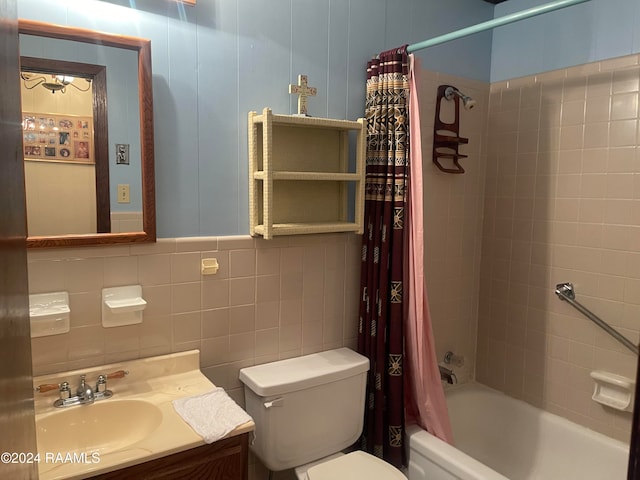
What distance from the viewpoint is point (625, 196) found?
203 centimetres

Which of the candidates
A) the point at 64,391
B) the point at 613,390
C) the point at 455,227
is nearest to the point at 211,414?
the point at 64,391

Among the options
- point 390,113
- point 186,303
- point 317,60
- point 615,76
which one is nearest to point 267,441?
point 186,303

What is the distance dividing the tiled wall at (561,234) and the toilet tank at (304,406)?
992 millimetres

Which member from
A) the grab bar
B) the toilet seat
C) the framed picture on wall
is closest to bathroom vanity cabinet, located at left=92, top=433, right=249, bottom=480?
the toilet seat

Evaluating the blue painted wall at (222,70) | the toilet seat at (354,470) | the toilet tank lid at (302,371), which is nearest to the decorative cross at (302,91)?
the blue painted wall at (222,70)

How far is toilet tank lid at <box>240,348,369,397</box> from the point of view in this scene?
173cm

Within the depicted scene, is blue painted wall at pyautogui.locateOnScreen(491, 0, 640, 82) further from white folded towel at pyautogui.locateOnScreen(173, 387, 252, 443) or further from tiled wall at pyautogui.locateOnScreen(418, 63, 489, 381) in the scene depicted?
white folded towel at pyautogui.locateOnScreen(173, 387, 252, 443)

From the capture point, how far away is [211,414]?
1438 mm

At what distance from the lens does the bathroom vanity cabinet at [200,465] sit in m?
1.25

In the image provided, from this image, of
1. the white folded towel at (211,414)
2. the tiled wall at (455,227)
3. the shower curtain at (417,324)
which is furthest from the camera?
the tiled wall at (455,227)

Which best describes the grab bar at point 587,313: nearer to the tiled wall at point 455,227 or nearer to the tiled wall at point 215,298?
the tiled wall at point 455,227

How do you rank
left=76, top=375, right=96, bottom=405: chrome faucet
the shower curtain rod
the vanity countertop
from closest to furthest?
the vanity countertop, left=76, top=375, right=96, bottom=405: chrome faucet, the shower curtain rod

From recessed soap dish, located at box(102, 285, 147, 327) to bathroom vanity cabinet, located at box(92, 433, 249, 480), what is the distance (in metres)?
0.51

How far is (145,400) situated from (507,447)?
1812 millimetres
